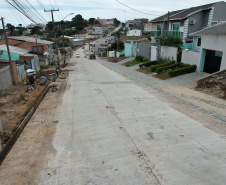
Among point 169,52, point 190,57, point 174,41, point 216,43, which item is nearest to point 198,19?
point 174,41

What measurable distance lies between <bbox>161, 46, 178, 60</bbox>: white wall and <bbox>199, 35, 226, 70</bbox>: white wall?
462 cm

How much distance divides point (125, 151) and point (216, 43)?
13.7 metres

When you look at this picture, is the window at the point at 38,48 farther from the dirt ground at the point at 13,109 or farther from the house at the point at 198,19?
the house at the point at 198,19

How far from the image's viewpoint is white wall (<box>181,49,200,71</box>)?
17.5 meters

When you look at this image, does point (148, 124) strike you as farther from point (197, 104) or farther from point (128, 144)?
point (197, 104)

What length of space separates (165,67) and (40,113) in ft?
45.8

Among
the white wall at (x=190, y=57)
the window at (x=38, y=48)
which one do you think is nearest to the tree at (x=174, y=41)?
the white wall at (x=190, y=57)

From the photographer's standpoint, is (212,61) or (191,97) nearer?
(191,97)

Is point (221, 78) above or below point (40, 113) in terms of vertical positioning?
above

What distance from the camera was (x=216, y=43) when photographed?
1491 centimetres

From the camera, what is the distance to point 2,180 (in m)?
4.59

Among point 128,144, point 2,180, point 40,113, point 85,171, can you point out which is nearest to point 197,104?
point 128,144

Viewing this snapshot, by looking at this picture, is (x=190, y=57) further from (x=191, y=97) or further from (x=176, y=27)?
(x=176, y=27)

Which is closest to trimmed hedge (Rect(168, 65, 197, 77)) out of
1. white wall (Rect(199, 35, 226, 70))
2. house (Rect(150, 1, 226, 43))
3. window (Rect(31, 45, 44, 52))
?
white wall (Rect(199, 35, 226, 70))
